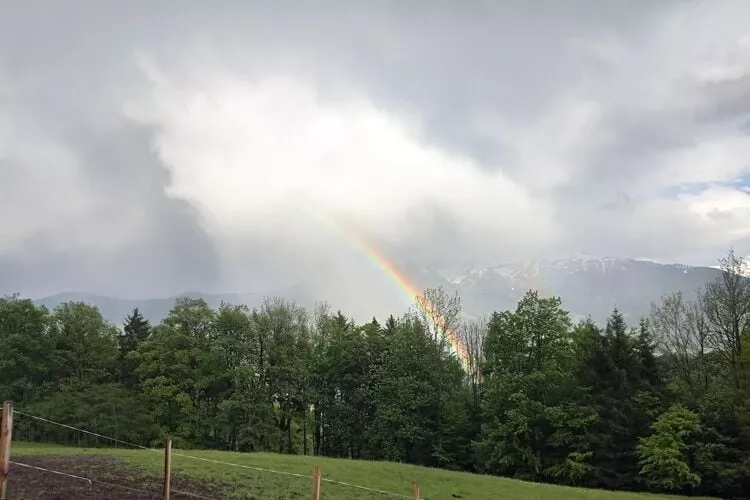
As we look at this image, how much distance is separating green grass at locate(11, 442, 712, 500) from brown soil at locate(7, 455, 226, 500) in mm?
1157

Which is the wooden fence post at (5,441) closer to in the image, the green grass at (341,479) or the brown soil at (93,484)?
the brown soil at (93,484)

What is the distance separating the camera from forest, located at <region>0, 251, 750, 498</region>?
45219mm

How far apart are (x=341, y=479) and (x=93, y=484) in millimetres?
13093

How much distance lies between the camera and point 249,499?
22.8m

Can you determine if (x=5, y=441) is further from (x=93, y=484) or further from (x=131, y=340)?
(x=131, y=340)

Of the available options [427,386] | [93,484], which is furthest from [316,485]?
[427,386]

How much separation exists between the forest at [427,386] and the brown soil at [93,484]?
30.4 m

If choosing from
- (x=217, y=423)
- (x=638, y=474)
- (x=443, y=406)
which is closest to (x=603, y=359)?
(x=638, y=474)

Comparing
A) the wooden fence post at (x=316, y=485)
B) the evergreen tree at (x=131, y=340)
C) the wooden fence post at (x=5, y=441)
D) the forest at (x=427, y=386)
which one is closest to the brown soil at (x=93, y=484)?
the wooden fence post at (x=316, y=485)

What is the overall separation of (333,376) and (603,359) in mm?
31727

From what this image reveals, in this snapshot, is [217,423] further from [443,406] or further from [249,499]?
[249,499]

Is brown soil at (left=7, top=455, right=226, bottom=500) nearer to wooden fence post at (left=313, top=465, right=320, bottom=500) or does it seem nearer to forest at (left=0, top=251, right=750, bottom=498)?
wooden fence post at (left=313, top=465, right=320, bottom=500)

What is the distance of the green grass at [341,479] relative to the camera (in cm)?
2573

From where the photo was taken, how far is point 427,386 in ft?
195
